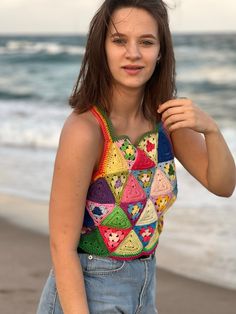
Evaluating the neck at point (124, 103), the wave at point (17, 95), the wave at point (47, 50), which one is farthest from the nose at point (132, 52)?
the wave at point (47, 50)

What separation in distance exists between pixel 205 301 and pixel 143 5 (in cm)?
260

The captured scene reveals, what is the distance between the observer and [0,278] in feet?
15.0

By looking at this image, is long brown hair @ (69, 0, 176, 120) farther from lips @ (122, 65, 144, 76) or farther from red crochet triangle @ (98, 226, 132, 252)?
red crochet triangle @ (98, 226, 132, 252)

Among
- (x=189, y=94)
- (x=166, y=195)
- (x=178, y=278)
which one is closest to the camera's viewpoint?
(x=166, y=195)

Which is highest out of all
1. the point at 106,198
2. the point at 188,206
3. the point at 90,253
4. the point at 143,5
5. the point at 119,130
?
the point at 143,5

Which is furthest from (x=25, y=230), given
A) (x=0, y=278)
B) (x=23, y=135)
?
(x=23, y=135)

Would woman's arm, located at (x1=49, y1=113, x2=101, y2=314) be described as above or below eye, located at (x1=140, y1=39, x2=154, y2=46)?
below

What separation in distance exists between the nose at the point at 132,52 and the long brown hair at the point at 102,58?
0.08 metres

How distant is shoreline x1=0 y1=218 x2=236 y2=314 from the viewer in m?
4.20

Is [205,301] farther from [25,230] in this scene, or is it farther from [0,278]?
[25,230]

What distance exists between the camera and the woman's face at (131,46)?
2.08 meters

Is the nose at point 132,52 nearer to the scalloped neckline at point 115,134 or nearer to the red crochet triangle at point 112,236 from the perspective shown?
the scalloped neckline at point 115,134

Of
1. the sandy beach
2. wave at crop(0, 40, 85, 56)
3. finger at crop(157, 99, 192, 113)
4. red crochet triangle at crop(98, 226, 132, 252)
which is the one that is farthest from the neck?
wave at crop(0, 40, 85, 56)

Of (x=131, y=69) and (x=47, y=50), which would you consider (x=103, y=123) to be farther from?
(x=47, y=50)
